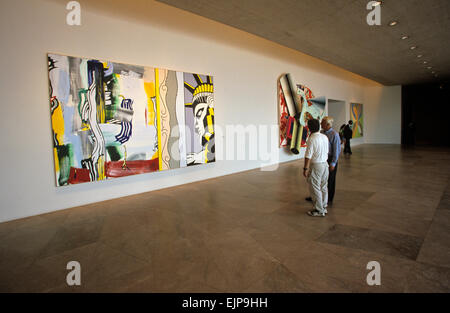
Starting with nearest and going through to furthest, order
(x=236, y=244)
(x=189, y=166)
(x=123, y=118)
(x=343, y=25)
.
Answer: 1. (x=236, y=244)
2. (x=123, y=118)
3. (x=343, y=25)
4. (x=189, y=166)

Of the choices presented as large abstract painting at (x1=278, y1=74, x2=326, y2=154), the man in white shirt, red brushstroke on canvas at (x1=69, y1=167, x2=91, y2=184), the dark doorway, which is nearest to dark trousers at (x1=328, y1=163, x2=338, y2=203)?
the man in white shirt

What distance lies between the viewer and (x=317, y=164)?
14.4 ft

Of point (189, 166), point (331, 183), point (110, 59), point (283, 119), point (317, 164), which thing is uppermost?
point (110, 59)

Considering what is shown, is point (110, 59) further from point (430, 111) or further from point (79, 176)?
point (430, 111)

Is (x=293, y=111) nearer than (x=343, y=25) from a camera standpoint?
No

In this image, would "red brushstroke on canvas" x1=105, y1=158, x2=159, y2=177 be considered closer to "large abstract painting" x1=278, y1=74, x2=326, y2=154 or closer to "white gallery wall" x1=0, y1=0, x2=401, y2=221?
"white gallery wall" x1=0, y1=0, x2=401, y2=221

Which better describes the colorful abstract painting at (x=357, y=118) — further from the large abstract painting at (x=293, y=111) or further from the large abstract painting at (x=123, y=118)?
the large abstract painting at (x=123, y=118)

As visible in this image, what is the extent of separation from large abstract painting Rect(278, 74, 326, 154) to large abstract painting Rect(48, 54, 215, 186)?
163 inches

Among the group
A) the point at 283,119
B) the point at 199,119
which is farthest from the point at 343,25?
the point at 199,119

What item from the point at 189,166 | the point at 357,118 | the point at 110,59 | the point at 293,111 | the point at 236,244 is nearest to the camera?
the point at 236,244

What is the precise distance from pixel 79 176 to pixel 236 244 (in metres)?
3.74

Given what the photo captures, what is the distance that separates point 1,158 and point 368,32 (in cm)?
956

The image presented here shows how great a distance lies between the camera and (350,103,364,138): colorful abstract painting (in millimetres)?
17625
